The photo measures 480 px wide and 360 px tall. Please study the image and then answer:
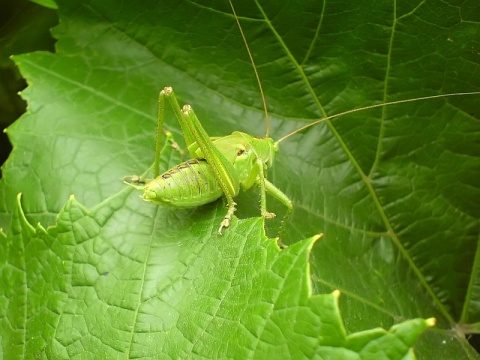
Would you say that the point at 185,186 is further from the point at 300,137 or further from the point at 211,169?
the point at 300,137

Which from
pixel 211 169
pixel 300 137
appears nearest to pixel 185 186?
pixel 211 169

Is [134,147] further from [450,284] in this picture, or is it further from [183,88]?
[450,284]

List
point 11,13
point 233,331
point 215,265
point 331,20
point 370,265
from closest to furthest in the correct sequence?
point 233,331 < point 215,265 < point 331,20 < point 370,265 < point 11,13

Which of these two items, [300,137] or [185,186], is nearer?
[185,186]

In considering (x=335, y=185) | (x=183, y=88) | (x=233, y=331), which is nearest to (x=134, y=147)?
(x=183, y=88)
